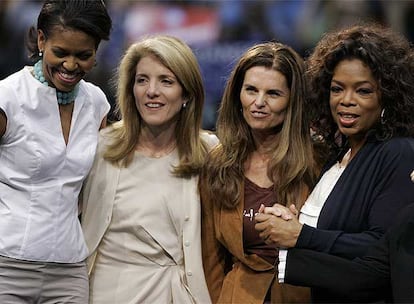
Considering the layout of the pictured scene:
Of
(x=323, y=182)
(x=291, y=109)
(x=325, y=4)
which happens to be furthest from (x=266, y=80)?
Result: (x=325, y=4)

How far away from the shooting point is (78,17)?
141 inches

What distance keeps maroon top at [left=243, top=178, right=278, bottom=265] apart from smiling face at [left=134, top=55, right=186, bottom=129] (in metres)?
0.42

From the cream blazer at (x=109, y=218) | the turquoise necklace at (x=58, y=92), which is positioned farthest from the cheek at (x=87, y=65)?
the cream blazer at (x=109, y=218)

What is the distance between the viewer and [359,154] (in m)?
3.44

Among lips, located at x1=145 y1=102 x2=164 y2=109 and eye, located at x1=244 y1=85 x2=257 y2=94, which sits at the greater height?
eye, located at x1=244 y1=85 x2=257 y2=94

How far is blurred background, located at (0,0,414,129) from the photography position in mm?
7047

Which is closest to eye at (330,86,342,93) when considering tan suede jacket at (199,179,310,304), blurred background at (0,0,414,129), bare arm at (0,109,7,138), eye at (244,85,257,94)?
eye at (244,85,257,94)

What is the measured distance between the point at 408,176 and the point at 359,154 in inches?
8.3

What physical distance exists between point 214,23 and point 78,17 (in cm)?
363

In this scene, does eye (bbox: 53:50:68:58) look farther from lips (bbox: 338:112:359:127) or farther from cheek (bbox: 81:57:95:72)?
lips (bbox: 338:112:359:127)

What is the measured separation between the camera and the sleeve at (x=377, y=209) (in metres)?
3.27

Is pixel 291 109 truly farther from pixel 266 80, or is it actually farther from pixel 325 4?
pixel 325 4

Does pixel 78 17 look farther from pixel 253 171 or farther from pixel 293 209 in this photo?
pixel 293 209

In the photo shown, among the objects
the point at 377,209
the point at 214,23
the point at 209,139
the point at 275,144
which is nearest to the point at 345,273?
the point at 377,209
